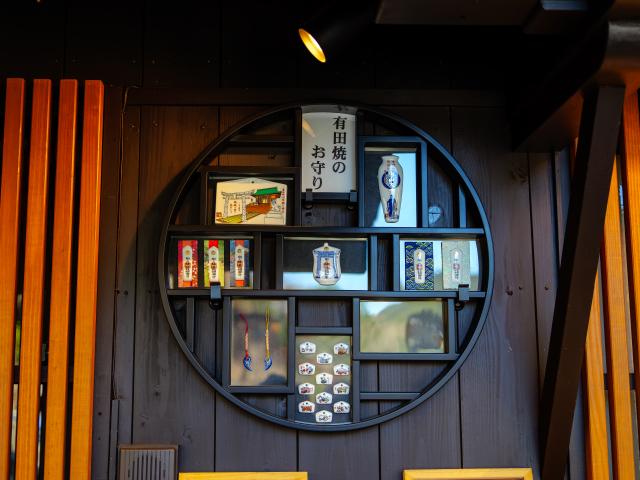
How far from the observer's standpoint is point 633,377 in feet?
6.35

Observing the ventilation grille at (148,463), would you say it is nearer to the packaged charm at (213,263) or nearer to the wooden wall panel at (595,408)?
the packaged charm at (213,263)

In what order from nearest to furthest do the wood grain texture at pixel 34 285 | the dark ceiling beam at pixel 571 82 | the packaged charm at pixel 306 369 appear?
the dark ceiling beam at pixel 571 82 → the wood grain texture at pixel 34 285 → the packaged charm at pixel 306 369

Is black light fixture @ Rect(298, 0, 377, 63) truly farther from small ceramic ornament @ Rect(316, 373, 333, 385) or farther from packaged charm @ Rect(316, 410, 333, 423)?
packaged charm @ Rect(316, 410, 333, 423)

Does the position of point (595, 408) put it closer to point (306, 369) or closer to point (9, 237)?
point (306, 369)

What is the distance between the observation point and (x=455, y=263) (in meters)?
1.95

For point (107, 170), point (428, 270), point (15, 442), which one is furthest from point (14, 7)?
point (428, 270)

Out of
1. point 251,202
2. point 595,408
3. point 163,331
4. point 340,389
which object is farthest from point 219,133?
point 595,408

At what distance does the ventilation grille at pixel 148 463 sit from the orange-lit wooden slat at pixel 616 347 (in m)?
1.33

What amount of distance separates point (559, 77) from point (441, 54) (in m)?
0.50

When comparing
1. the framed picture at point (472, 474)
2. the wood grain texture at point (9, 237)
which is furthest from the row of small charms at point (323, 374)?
the wood grain texture at point (9, 237)

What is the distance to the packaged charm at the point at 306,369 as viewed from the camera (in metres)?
1.90

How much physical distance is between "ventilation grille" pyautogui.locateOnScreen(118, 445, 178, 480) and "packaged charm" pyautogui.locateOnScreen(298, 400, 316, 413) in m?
0.39

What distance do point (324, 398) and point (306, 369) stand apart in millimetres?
104

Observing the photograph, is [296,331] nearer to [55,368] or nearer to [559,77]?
[55,368]
